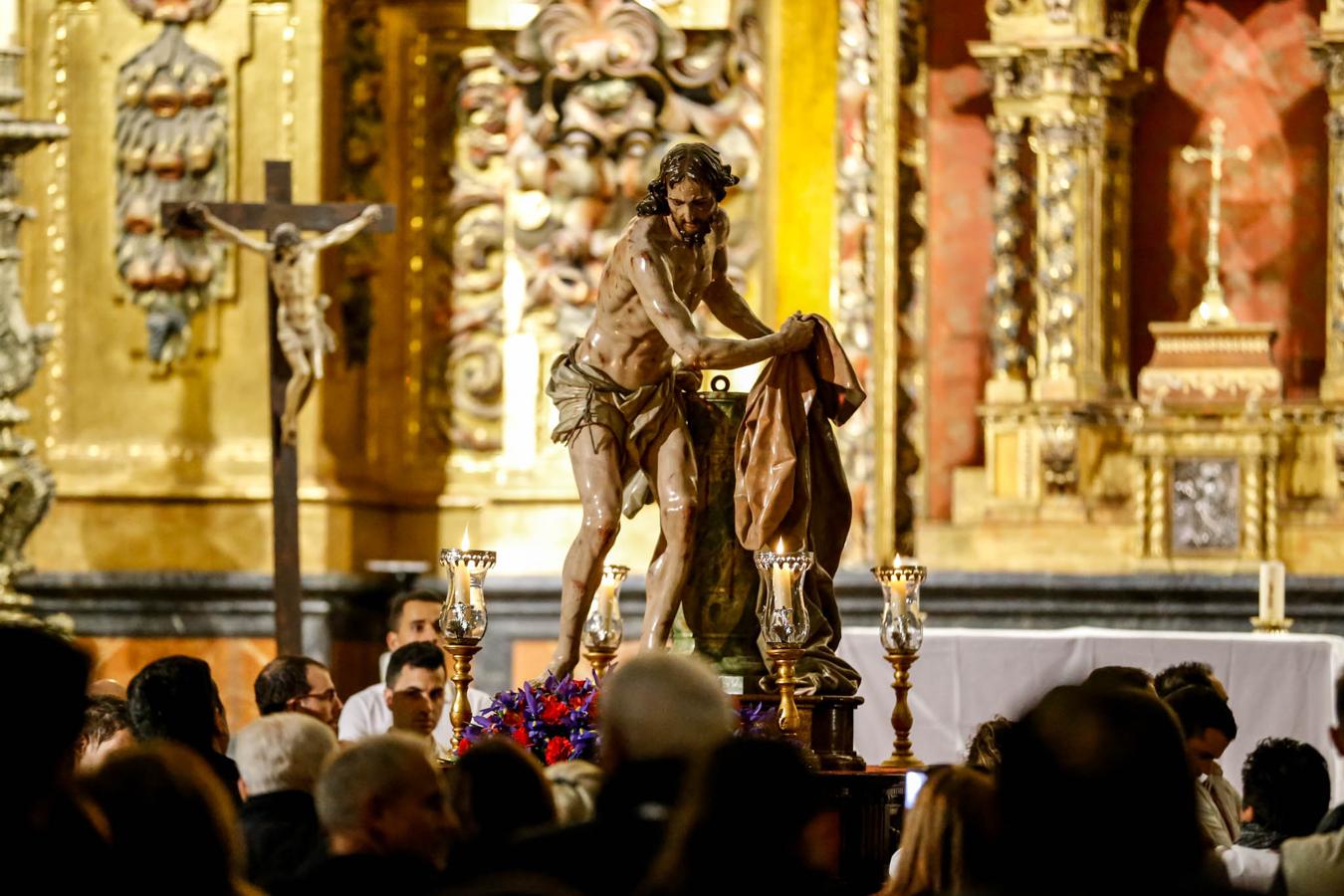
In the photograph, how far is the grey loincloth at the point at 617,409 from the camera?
7.80 metres

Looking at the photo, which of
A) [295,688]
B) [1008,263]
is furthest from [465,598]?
[1008,263]

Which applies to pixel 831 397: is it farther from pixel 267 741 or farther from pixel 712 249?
pixel 267 741

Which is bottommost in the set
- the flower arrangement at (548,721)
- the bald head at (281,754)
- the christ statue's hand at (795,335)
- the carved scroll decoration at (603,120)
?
the flower arrangement at (548,721)

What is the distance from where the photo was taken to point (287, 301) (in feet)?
35.6

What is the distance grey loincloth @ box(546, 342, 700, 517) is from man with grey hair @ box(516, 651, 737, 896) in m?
3.40

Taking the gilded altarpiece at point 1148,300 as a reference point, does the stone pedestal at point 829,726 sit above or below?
below

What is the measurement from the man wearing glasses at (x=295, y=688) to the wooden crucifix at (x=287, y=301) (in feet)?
11.0

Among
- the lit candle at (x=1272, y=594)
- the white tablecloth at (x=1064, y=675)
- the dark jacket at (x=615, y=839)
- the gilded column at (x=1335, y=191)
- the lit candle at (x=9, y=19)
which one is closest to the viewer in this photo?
the dark jacket at (x=615, y=839)

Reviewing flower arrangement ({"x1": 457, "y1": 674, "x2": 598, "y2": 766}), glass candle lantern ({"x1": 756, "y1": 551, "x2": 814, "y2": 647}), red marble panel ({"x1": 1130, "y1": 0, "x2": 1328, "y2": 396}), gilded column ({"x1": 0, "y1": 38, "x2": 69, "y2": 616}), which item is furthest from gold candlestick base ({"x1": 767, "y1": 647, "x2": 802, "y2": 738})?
red marble panel ({"x1": 1130, "y1": 0, "x2": 1328, "y2": 396})

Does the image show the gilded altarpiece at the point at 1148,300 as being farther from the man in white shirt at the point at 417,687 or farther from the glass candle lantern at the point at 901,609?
the man in white shirt at the point at 417,687

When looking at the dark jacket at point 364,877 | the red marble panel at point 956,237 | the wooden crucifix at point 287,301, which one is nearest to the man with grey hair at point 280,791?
the dark jacket at point 364,877

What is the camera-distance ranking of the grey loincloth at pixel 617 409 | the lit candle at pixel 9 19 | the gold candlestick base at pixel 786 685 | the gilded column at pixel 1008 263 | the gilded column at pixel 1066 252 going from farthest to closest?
the gilded column at pixel 1008 263 < the gilded column at pixel 1066 252 < the lit candle at pixel 9 19 < the grey loincloth at pixel 617 409 < the gold candlestick base at pixel 786 685

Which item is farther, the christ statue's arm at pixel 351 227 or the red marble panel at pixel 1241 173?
the red marble panel at pixel 1241 173

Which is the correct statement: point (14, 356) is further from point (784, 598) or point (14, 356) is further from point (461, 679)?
point (784, 598)
